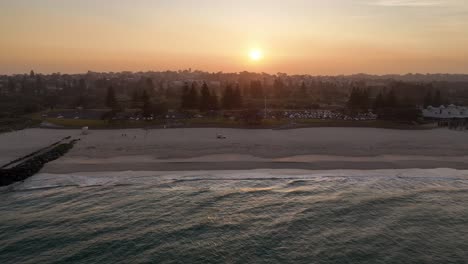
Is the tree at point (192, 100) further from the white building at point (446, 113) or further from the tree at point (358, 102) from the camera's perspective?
the white building at point (446, 113)

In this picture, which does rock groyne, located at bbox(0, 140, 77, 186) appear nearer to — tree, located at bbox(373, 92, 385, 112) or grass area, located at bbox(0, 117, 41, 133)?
grass area, located at bbox(0, 117, 41, 133)

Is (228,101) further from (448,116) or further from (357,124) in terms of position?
(448,116)

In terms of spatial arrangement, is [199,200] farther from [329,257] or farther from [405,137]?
[405,137]

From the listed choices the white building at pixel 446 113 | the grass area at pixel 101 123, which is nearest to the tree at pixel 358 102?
the white building at pixel 446 113

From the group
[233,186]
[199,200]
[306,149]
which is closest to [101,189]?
[199,200]

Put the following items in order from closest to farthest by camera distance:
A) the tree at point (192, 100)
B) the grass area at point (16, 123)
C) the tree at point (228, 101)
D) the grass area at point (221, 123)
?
the grass area at point (16, 123)
the grass area at point (221, 123)
the tree at point (192, 100)
the tree at point (228, 101)

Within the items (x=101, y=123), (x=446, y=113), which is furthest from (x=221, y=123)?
(x=446, y=113)
